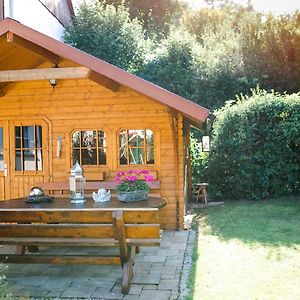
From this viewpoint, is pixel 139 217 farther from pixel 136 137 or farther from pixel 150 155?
pixel 136 137

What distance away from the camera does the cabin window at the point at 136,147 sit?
6969 mm

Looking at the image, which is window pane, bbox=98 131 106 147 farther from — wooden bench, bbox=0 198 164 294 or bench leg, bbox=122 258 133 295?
bench leg, bbox=122 258 133 295

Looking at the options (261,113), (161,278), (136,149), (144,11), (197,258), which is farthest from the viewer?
(144,11)

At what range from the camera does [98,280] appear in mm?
4441

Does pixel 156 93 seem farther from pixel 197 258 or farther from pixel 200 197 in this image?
pixel 200 197

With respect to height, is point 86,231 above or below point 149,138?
below

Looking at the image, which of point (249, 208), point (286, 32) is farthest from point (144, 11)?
point (249, 208)

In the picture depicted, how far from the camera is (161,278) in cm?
444

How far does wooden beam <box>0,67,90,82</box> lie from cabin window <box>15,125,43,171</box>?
1.83 meters

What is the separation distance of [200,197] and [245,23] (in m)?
8.48

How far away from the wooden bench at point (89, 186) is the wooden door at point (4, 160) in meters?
0.70

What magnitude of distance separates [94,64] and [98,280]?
282cm

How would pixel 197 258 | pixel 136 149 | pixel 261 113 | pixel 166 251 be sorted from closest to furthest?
pixel 197 258 < pixel 166 251 < pixel 136 149 < pixel 261 113

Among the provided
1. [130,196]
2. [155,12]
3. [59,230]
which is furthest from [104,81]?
[155,12]
